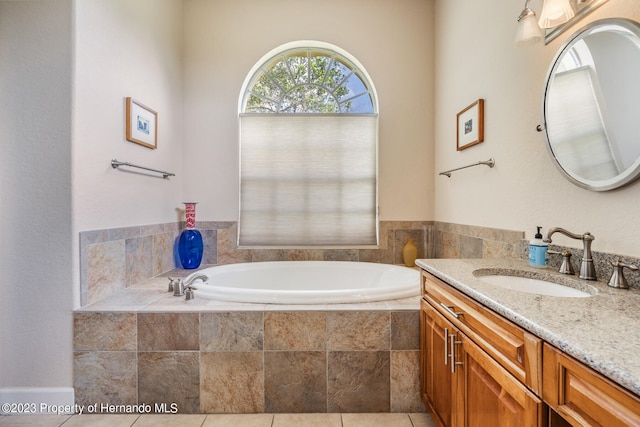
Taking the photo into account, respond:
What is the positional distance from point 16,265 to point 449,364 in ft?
7.11

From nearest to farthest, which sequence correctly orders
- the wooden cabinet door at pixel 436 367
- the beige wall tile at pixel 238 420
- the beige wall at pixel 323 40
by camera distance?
the wooden cabinet door at pixel 436 367
the beige wall tile at pixel 238 420
the beige wall at pixel 323 40

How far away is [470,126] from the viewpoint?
7.02ft

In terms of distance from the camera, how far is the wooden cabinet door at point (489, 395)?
0.77 meters

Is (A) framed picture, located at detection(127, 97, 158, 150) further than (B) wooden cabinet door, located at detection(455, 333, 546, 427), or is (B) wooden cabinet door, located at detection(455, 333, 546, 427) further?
(A) framed picture, located at detection(127, 97, 158, 150)

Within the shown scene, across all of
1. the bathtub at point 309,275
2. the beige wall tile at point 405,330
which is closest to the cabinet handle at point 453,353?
the beige wall tile at point 405,330

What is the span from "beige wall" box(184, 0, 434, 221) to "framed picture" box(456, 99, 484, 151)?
1.90 feet

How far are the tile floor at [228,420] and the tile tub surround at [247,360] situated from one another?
32mm

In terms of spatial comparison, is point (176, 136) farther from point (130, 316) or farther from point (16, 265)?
→ point (130, 316)

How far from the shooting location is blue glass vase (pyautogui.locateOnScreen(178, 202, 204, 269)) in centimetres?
266

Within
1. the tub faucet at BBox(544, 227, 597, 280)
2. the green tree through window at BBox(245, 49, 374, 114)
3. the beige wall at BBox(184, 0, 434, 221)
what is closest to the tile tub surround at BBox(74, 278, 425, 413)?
the tub faucet at BBox(544, 227, 597, 280)

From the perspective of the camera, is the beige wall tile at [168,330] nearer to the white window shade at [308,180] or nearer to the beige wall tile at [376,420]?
the beige wall tile at [376,420]

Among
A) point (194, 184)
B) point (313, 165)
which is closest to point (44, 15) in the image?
point (194, 184)

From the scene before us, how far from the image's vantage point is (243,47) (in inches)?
113

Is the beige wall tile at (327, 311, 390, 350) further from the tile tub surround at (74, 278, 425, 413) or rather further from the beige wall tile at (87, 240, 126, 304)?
the beige wall tile at (87, 240, 126, 304)
